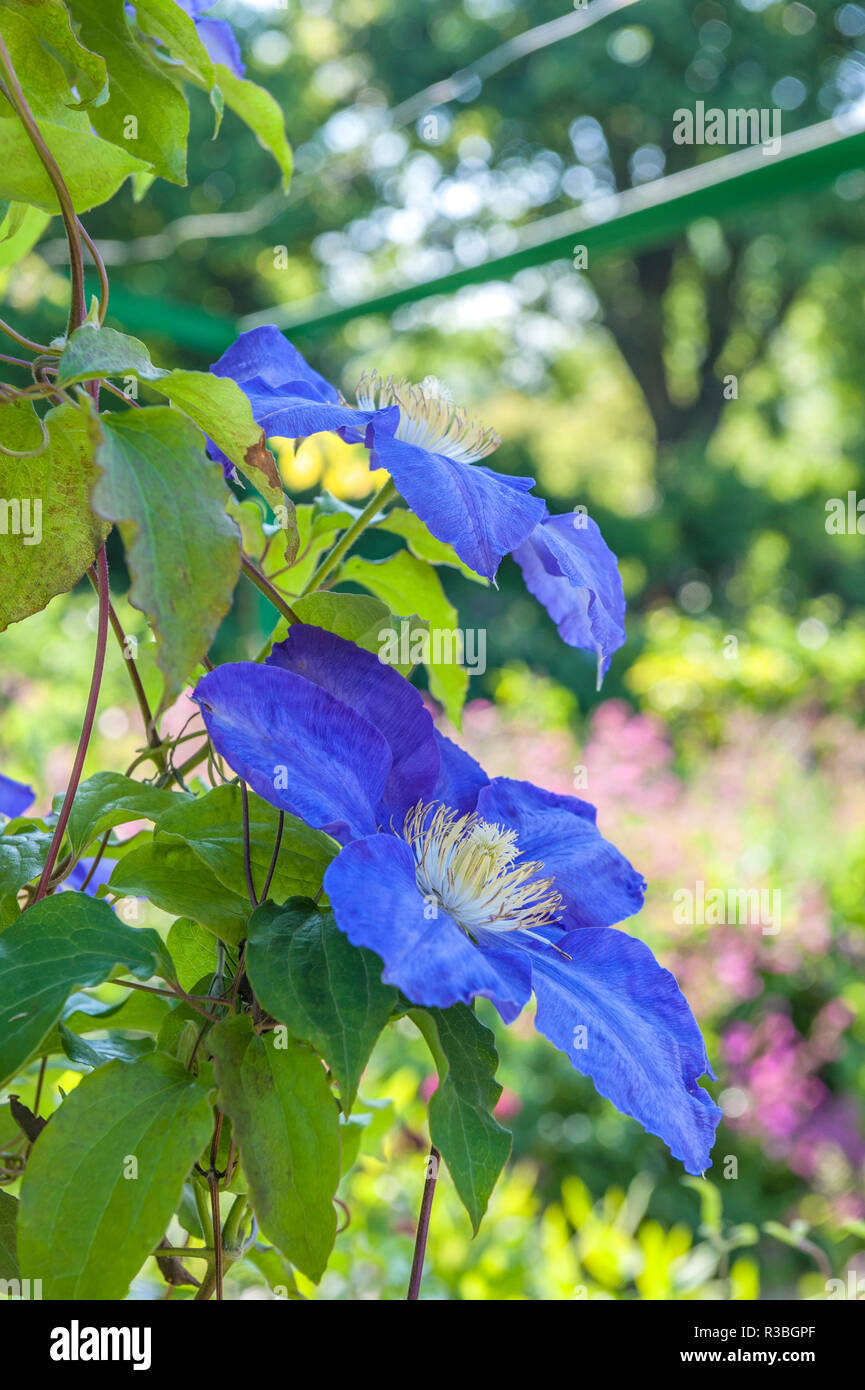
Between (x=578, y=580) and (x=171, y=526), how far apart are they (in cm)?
16

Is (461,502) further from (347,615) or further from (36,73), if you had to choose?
(36,73)

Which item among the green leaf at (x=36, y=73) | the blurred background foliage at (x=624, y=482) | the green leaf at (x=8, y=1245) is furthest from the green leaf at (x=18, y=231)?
the blurred background foliage at (x=624, y=482)

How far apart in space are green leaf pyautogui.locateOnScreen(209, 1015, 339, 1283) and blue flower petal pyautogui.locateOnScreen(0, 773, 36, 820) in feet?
0.90

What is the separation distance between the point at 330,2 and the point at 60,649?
861 centimetres

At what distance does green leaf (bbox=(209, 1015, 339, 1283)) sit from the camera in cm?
37

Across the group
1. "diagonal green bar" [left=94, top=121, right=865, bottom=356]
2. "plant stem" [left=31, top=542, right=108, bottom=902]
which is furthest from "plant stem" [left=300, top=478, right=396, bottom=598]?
"diagonal green bar" [left=94, top=121, right=865, bottom=356]

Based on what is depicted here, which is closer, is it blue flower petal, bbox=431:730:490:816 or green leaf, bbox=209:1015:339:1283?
green leaf, bbox=209:1015:339:1283

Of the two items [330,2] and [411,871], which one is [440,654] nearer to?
[411,871]

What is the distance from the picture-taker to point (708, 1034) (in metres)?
2.39

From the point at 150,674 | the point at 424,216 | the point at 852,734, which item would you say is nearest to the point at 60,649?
the point at 852,734

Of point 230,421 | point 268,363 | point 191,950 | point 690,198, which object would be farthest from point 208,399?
point 690,198

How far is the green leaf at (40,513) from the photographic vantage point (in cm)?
42

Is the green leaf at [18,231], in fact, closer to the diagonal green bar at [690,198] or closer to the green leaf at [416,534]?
the green leaf at [416,534]

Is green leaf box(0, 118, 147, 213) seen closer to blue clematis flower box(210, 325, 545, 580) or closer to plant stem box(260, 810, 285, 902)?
blue clematis flower box(210, 325, 545, 580)
